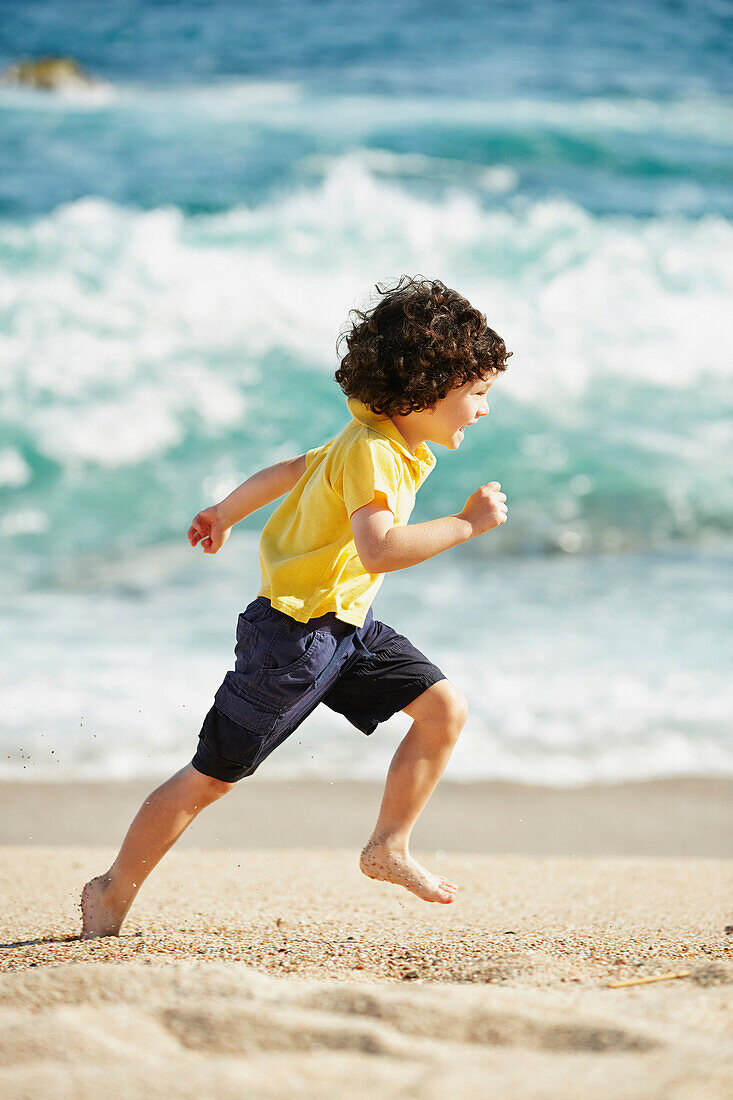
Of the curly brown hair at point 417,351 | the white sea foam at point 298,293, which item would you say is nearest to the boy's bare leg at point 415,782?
the curly brown hair at point 417,351

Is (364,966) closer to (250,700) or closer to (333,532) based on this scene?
(250,700)

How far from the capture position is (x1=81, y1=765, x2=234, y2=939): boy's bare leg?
2217 millimetres

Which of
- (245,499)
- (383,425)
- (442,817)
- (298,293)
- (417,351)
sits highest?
(298,293)

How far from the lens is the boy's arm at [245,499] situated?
2361mm

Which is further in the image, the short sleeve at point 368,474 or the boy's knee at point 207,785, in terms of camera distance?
the boy's knee at point 207,785

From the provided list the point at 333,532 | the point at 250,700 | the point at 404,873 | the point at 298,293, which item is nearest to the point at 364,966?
the point at 404,873

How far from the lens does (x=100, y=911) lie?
2258 millimetres

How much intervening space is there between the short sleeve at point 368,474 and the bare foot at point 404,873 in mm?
700

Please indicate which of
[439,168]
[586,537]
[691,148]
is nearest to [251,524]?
[586,537]

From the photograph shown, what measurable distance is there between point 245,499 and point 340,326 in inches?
122

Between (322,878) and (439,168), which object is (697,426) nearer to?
(439,168)

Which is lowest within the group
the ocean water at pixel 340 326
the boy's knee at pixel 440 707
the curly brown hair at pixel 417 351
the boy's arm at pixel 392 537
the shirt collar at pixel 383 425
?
the boy's knee at pixel 440 707

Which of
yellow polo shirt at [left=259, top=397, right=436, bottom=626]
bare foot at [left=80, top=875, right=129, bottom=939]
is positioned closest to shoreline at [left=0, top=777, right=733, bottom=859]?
bare foot at [left=80, top=875, right=129, bottom=939]

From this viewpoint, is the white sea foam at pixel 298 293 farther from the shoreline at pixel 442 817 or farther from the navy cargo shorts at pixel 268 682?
the navy cargo shorts at pixel 268 682
